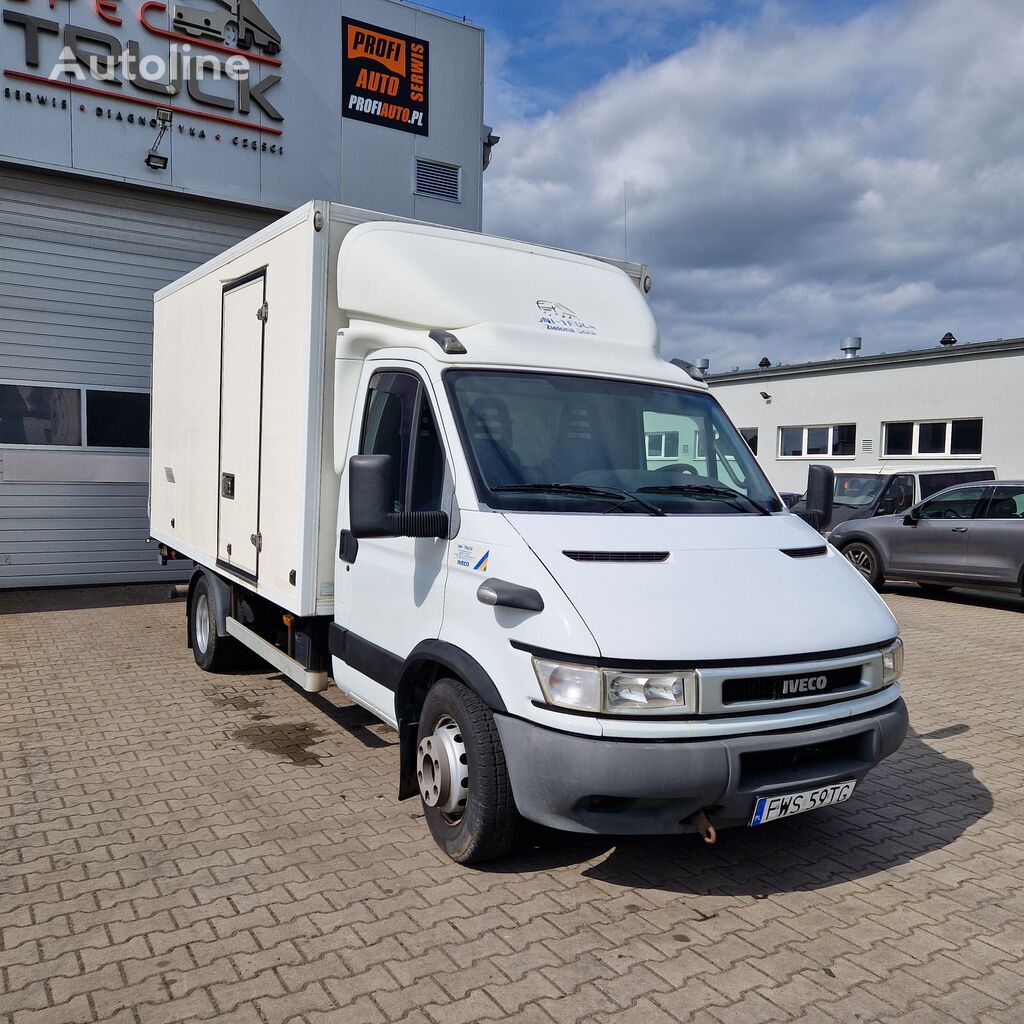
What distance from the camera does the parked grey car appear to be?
11.3 metres

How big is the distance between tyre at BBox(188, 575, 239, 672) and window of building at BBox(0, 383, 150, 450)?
4.91 metres

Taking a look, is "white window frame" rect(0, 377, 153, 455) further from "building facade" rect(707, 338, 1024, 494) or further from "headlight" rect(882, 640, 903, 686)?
"building facade" rect(707, 338, 1024, 494)

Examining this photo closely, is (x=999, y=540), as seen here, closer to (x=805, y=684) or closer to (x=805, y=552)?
(x=805, y=552)

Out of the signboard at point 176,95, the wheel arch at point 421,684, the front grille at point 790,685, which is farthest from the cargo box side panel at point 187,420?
the front grille at point 790,685

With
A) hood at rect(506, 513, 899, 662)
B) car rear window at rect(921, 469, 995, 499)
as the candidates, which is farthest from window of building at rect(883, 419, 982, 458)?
hood at rect(506, 513, 899, 662)

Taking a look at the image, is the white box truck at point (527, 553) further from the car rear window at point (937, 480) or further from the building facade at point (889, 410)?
the building facade at point (889, 410)

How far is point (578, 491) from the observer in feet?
13.6

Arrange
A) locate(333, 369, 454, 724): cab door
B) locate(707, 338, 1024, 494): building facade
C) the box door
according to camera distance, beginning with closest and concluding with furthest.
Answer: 1. locate(333, 369, 454, 724): cab door
2. the box door
3. locate(707, 338, 1024, 494): building facade

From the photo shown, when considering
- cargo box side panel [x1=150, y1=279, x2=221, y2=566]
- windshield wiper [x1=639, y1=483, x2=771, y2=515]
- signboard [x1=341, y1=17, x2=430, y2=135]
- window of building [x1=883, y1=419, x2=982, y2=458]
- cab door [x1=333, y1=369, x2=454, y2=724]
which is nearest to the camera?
cab door [x1=333, y1=369, x2=454, y2=724]

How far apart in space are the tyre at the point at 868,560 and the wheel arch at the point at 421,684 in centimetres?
1004

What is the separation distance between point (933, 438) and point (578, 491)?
18.8 meters

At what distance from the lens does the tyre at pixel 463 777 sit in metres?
3.72

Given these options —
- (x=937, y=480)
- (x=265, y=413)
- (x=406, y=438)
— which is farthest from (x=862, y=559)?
(x=406, y=438)

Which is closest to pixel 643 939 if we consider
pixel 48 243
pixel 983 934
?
pixel 983 934
